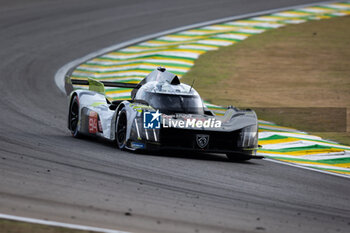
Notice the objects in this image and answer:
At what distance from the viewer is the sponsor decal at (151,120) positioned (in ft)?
36.6

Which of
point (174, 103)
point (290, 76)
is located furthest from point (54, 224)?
point (290, 76)

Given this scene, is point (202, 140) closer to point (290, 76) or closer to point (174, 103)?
point (174, 103)

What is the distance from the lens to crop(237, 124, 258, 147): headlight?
11453 mm

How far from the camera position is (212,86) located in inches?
766

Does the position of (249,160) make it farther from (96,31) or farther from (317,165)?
(96,31)

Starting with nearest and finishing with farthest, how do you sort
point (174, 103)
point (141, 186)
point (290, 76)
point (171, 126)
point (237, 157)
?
point (141, 186), point (171, 126), point (237, 157), point (174, 103), point (290, 76)

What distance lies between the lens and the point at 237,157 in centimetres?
1192

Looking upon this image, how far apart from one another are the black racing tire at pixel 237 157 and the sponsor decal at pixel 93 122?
2511 millimetres

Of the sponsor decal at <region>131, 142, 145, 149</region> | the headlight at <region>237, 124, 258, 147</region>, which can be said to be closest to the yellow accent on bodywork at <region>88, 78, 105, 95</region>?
the sponsor decal at <region>131, 142, 145, 149</region>

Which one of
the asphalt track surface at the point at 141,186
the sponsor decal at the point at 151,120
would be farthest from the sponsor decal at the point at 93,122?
the sponsor decal at the point at 151,120

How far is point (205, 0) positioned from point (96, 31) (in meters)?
7.53

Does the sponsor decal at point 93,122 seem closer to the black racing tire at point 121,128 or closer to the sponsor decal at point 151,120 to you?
the black racing tire at point 121,128

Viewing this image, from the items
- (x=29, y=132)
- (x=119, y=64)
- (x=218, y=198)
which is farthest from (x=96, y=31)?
(x=218, y=198)

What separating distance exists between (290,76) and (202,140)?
10.3 m
